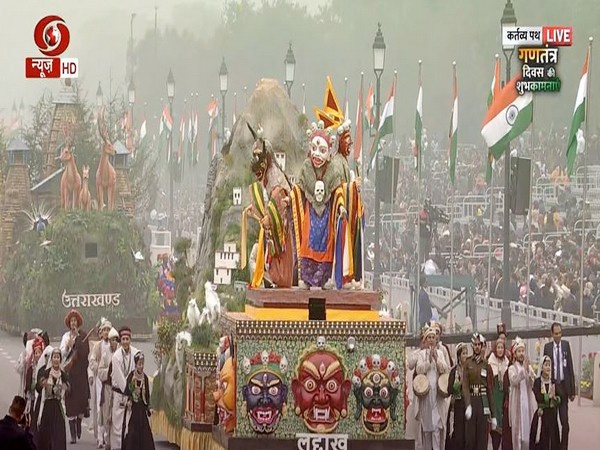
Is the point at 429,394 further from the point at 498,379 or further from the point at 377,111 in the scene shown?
the point at 377,111

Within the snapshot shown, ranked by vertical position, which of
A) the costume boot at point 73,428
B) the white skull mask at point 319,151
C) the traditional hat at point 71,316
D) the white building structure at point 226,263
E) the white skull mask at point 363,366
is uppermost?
the white skull mask at point 319,151

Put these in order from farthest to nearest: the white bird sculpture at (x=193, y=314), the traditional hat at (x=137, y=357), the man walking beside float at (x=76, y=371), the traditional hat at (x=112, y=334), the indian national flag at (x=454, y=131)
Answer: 1. the indian national flag at (x=454, y=131)
2. the man walking beside float at (x=76, y=371)
3. the white bird sculpture at (x=193, y=314)
4. the traditional hat at (x=112, y=334)
5. the traditional hat at (x=137, y=357)

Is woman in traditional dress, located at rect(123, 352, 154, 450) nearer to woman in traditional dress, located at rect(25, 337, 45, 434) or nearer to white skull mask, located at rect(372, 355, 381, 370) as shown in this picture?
woman in traditional dress, located at rect(25, 337, 45, 434)

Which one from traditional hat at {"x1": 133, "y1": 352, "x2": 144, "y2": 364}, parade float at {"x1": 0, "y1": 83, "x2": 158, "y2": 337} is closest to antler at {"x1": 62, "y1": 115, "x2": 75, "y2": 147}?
parade float at {"x1": 0, "y1": 83, "x2": 158, "y2": 337}

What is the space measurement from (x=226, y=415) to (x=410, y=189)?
5.26 metres

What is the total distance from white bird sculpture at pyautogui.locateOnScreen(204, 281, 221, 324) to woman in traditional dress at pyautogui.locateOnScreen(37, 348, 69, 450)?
1.50m

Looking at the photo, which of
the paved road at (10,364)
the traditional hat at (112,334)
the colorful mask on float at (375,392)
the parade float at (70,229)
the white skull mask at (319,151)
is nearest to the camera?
the colorful mask on float at (375,392)

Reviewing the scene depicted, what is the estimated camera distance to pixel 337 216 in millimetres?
17266

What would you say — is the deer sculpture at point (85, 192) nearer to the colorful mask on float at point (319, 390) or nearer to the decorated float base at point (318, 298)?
the decorated float base at point (318, 298)

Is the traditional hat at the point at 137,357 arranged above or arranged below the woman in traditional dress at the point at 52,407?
above

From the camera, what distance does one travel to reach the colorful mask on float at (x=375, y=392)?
17062 millimetres

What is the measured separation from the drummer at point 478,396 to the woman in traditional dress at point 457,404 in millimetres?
46

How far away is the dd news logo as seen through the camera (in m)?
21.0

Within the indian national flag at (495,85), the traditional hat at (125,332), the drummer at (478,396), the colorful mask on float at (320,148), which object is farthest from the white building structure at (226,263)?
the indian national flag at (495,85)
